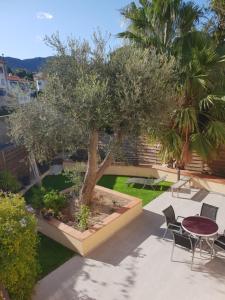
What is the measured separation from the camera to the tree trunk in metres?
8.86

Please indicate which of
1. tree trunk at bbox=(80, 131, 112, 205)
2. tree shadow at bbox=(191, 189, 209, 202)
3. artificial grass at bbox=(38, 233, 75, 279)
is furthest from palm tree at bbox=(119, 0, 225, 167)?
artificial grass at bbox=(38, 233, 75, 279)

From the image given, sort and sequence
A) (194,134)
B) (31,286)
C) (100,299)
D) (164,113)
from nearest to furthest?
1. (31,286)
2. (100,299)
3. (164,113)
4. (194,134)

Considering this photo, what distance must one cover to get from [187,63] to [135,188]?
5722 mm

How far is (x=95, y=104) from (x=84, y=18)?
5.00 meters

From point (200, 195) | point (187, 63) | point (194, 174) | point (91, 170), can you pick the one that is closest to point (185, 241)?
point (91, 170)

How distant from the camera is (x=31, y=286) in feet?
18.6

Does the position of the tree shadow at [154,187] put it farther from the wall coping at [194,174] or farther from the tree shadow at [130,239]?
the tree shadow at [130,239]

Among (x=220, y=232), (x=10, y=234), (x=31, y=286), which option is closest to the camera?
(x=10, y=234)

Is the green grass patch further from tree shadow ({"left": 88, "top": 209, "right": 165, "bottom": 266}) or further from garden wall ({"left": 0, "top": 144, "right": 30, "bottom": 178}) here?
tree shadow ({"left": 88, "top": 209, "right": 165, "bottom": 266})

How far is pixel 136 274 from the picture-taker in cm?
686

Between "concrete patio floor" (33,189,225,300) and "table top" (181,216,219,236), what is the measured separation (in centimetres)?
75

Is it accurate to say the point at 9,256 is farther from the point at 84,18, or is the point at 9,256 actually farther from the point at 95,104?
the point at 84,18

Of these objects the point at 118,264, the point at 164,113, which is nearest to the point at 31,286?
the point at 118,264

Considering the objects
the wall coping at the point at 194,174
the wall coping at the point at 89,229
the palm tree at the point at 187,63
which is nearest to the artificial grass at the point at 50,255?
the wall coping at the point at 89,229
